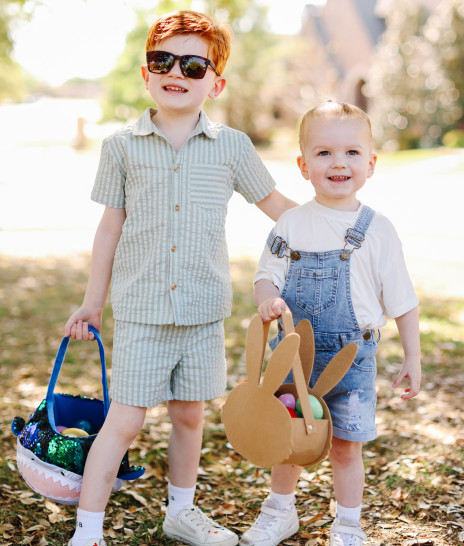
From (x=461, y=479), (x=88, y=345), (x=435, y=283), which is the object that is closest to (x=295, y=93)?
(x=435, y=283)

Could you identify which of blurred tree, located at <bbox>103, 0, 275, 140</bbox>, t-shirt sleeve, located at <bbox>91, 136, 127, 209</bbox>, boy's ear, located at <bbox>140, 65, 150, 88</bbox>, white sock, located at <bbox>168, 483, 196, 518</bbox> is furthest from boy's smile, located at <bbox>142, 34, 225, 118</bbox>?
blurred tree, located at <bbox>103, 0, 275, 140</bbox>

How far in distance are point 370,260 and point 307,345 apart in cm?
36

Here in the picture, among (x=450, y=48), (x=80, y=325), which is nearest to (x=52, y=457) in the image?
(x=80, y=325)

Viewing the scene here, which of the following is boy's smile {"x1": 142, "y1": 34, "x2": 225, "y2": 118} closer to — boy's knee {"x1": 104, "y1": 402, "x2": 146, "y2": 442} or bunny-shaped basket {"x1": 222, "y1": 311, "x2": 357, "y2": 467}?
bunny-shaped basket {"x1": 222, "y1": 311, "x2": 357, "y2": 467}

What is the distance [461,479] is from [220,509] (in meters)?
1.07

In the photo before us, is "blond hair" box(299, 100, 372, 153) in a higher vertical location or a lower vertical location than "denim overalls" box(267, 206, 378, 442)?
higher

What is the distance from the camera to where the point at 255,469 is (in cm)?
346

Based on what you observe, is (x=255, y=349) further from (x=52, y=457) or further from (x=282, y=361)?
(x=52, y=457)

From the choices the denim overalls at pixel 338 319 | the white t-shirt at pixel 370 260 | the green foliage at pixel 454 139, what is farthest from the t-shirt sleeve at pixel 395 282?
the green foliage at pixel 454 139

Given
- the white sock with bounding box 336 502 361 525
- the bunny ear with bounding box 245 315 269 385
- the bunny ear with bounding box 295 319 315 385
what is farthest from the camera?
the white sock with bounding box 336 502 361 525

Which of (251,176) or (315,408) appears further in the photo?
(251,176)

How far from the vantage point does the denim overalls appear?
2.39m

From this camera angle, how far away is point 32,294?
7090mm

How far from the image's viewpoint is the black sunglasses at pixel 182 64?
96.7 inches
